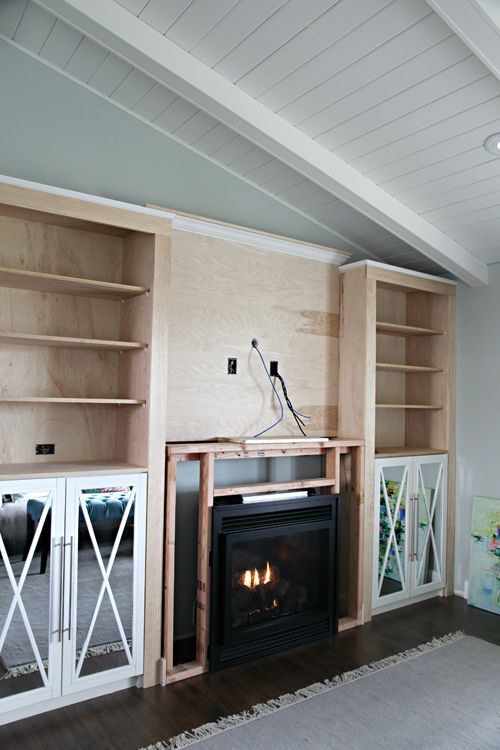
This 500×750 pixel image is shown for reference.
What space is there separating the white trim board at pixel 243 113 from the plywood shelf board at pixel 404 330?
19.2 inches

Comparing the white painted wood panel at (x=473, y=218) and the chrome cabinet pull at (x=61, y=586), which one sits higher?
the white painted wood panel at (x=473, y=218)

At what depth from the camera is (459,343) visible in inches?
169

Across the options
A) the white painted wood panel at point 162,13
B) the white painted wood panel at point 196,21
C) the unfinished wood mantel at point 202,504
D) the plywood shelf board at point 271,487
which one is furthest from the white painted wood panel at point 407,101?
the plywood shelf board at point 271,487

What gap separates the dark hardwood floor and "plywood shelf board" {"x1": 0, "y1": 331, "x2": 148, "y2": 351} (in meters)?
1.62

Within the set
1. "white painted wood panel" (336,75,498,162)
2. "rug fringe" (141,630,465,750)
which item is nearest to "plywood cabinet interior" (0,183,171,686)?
"rug fringe" (141,630,465,750)

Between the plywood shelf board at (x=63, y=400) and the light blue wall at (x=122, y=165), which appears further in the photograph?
the light blue wall at (x=122, y=165)

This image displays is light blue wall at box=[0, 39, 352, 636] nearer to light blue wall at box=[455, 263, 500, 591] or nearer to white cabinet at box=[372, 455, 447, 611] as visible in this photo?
white cabinet at box=[372, 455, 447, 611]

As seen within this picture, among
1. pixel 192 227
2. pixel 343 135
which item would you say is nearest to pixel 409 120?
pixel 343 135

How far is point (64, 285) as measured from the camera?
2.73 m

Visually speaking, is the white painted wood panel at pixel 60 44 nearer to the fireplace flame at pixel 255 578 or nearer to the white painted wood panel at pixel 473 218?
the white painted wood panel at pixel 473 218

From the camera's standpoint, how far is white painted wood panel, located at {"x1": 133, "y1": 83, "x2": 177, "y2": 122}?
3023mm

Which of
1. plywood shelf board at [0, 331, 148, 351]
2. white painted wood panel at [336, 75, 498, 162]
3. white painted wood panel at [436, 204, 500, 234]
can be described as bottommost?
plywood shelf board at [0, 331, 148, 351]

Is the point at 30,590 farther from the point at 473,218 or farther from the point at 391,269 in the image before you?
the point at 473,218

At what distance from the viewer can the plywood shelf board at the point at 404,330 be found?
3.90m
